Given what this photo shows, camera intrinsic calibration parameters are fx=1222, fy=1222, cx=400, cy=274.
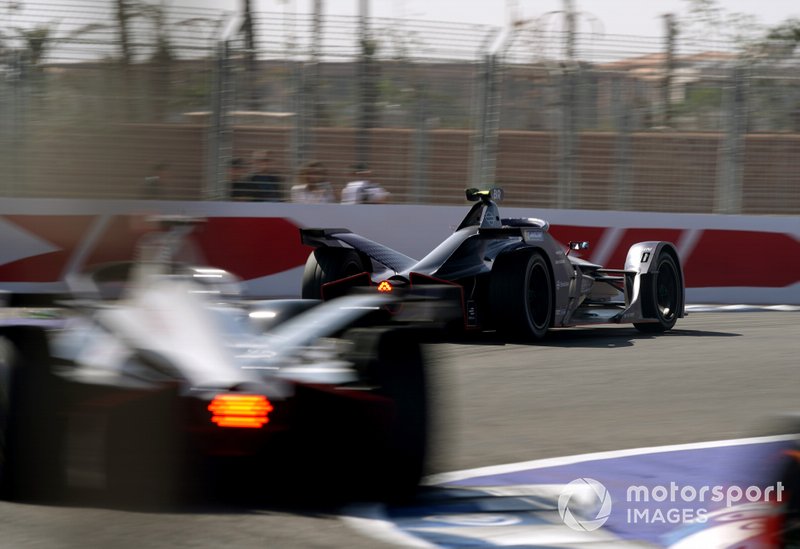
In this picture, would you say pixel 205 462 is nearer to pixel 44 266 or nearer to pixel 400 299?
pixel 400 299

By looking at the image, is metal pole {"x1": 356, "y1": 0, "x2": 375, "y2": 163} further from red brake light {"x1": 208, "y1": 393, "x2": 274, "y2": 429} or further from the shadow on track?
red brake light {"x1": 208, "y1": 393, "x2": 274, "y2": 429}

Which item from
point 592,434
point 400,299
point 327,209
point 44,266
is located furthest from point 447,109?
point 44,266

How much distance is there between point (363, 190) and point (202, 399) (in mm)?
10654

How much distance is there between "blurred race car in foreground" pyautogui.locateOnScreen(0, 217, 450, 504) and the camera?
3.98 m

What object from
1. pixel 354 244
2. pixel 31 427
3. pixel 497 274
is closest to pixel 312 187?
pixel 354 244

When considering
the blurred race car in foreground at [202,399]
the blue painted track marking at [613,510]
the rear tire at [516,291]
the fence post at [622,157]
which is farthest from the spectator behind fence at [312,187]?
the blurred race car in foreground at [202,399]

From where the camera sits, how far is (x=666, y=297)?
11.1 meters

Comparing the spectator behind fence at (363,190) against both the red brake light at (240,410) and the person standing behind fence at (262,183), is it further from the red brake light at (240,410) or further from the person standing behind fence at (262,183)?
the red brake light at (240,410)

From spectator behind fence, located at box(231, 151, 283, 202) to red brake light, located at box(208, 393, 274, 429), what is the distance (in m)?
9.88

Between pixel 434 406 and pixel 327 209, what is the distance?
9.63 metres

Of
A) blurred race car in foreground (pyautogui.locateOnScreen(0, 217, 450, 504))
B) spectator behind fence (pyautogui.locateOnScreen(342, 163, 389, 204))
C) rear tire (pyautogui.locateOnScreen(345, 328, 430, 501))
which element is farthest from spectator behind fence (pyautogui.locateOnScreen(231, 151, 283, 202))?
rear tire (pyautogui.locateOnScreen(345, 328, 430, 501))

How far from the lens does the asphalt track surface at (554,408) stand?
12.6 ft

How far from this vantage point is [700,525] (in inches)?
157

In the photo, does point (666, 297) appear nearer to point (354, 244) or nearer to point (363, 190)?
point (354, 244)
